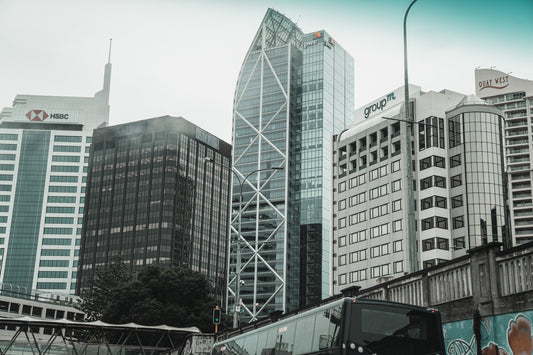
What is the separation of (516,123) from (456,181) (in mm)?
74508

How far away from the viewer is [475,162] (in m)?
108

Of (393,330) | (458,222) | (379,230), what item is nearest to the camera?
(393,330)

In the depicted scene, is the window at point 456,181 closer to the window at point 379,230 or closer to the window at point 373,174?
the window at point 379,230

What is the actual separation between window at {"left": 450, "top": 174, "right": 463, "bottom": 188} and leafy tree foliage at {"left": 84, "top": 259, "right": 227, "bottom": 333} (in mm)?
53944

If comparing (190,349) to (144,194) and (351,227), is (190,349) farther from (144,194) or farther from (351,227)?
(144,194)

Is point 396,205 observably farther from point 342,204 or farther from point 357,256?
point 342,204

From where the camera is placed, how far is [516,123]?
173 metres

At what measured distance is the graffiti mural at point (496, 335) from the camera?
15.8 m

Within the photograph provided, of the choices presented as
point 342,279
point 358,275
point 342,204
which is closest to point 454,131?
point 342,204

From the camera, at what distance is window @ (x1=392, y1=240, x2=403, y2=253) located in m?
109

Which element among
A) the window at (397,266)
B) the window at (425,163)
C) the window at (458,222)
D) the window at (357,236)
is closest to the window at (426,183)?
the window at (425,163)

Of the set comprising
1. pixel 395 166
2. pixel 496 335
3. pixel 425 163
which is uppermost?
pixel 395 166

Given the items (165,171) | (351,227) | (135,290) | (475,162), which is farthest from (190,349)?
(165,171)

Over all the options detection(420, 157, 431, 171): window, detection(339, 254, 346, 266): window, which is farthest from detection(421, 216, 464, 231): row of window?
detection(339, 254, 346, 266): window
